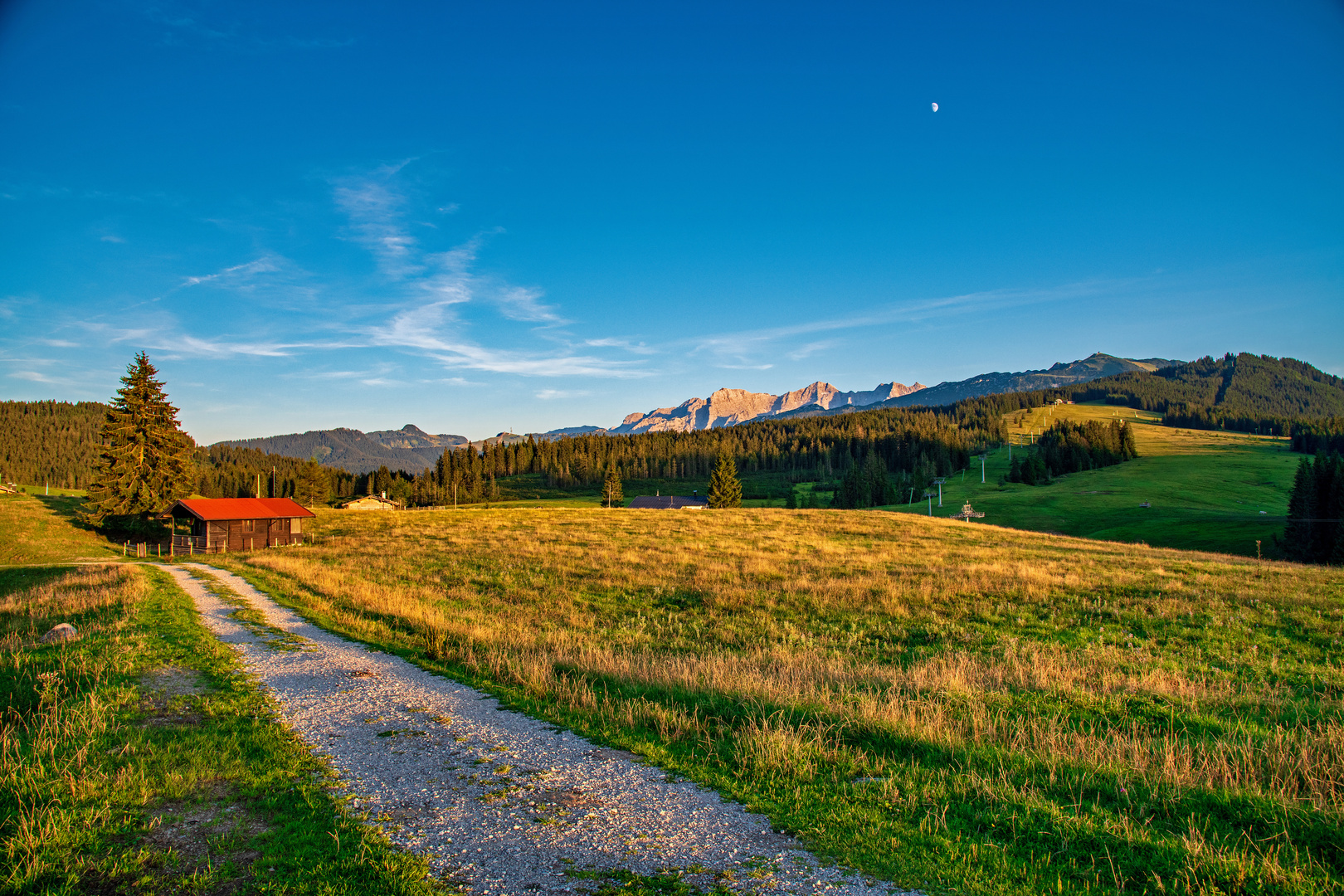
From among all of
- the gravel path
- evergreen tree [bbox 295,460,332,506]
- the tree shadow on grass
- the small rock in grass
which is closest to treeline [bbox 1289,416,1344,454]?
the gravel path

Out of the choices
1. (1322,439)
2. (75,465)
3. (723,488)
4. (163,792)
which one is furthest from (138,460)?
(1322,439)

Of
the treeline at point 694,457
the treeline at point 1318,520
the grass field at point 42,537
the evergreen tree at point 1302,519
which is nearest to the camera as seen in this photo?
the grass field at point 42,537

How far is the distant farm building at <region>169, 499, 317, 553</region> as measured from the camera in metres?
47.2

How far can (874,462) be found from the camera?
12581 cm

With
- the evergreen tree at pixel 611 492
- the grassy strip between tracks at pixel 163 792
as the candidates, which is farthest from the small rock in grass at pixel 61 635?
the evergreen tree at pixel 611 492

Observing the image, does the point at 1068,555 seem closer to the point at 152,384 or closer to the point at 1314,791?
the point at 1314,791

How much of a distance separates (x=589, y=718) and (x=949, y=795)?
14.9 ft

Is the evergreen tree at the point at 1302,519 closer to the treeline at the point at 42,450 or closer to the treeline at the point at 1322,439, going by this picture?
the treeline at the point at 1322,439

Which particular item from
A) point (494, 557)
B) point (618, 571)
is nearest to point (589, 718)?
point (618, 571)

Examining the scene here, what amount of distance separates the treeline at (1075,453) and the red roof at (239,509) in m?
121

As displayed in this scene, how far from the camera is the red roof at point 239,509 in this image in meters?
47.2

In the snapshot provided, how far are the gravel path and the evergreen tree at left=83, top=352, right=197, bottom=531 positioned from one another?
173ft

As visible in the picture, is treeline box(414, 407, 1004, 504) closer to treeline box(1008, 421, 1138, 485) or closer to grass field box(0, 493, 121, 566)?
treeline box(1008, 421, 1138, 485)

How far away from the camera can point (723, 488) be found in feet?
307
